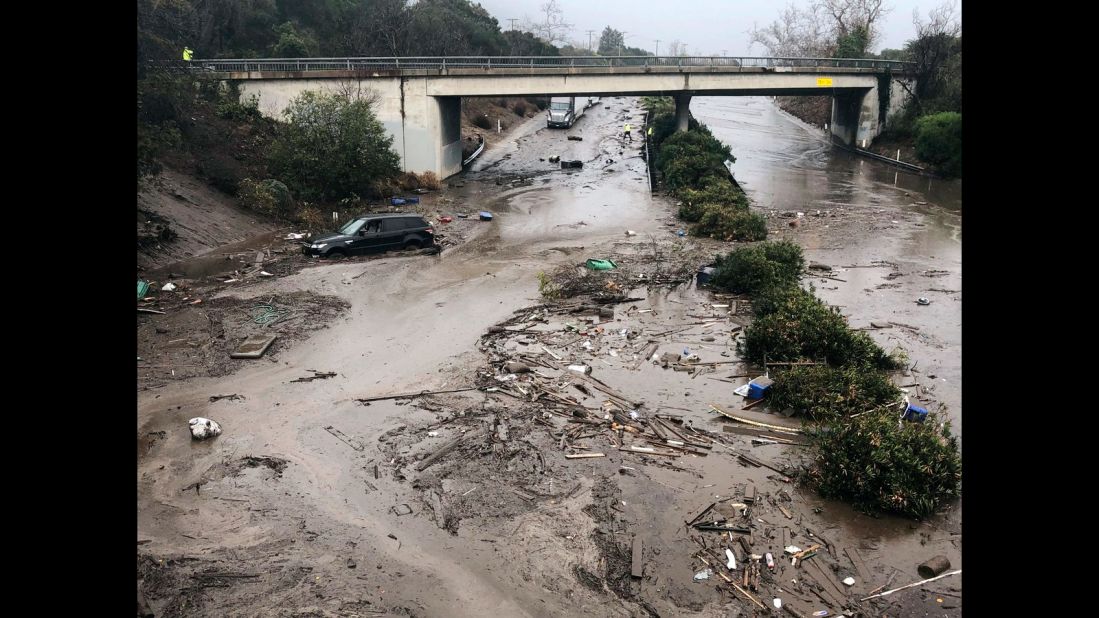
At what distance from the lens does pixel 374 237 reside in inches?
1027

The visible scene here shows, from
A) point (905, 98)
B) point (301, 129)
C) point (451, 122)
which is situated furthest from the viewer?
point (905, 98)

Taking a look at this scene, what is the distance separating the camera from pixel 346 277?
76.7ft

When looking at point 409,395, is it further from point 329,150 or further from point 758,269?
point 329,150

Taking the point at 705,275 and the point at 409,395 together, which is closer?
the point at 409,395

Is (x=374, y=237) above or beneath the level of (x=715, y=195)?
beneath

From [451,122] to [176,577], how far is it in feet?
123

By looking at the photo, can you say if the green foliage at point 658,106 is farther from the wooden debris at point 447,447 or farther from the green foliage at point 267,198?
the wooden debris at point 447,447

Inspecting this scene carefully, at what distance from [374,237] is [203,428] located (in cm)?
1337

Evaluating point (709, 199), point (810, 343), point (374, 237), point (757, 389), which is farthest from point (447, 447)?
point (709, 199)

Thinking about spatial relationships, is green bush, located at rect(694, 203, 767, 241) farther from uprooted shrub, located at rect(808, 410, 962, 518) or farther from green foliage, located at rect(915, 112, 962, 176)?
green foliage, located at rect(915, 112, 962, 176)


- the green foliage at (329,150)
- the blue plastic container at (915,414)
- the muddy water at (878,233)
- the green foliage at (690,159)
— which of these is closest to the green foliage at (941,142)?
the muddy water at (878,233)

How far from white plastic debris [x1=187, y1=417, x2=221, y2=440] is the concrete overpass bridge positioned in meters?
28.6
